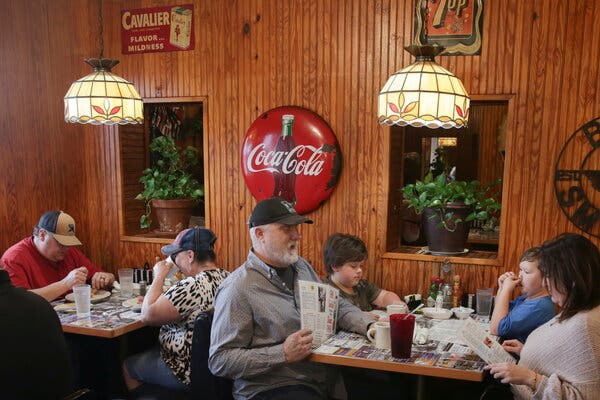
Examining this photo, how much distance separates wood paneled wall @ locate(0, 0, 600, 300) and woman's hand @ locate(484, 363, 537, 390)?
60.1 inches

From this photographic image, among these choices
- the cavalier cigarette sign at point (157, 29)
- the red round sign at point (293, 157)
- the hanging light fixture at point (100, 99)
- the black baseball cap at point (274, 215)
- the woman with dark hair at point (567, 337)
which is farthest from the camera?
the cavalier cigarette sign at point (157, 29)

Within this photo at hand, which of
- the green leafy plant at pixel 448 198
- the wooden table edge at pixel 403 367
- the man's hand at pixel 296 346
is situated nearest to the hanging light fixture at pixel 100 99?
the man's hand at pixel 296 346

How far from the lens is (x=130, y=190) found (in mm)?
4441

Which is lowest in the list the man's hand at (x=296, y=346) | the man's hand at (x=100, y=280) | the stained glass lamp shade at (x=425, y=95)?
the man's hand at (x=100, y=280)

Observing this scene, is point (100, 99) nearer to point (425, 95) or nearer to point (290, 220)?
point (290, 220)

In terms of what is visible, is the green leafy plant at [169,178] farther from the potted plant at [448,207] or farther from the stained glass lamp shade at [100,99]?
the potted plant at [448,207]

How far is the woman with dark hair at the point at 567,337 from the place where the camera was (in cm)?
179

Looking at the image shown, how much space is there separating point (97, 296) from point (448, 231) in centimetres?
229

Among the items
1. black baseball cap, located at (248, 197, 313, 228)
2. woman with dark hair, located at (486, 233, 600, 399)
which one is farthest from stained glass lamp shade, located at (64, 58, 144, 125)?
woman with dark hair, located at (486, 233, 600, 399)

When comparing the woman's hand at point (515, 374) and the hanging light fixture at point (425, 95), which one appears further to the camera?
the hanging light fixture at point (425, 95)

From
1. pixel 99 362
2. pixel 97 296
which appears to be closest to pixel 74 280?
pixel 97 296

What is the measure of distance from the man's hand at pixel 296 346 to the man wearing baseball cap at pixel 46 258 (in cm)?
157

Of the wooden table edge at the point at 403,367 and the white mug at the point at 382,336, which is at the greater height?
the white mug at the point at 382,336

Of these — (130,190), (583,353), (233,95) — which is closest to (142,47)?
(233,95)
